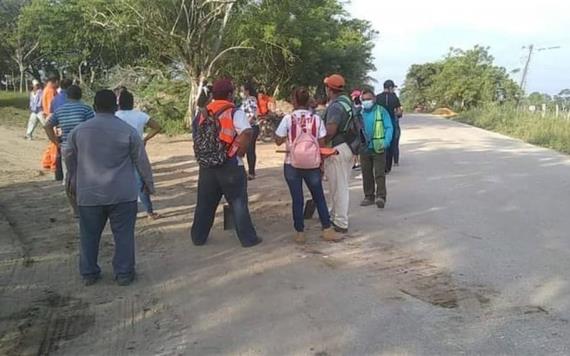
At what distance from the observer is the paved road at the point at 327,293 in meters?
4.44

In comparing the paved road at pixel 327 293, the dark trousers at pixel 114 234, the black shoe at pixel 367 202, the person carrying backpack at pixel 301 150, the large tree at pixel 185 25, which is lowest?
the paved road at pixel 327 293

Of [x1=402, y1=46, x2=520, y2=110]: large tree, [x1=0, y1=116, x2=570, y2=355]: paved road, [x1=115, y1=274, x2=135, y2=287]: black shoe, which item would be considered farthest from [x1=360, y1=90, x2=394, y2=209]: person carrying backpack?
[x1=402, y1=46, x2=520, y2=110]: large tree

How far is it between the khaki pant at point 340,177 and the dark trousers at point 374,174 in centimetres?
165

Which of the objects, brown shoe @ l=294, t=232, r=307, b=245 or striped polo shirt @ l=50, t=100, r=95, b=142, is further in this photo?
striped polo shirt @ l=50, t=100, r=95, b=142

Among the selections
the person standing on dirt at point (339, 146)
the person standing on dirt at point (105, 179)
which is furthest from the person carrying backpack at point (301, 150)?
the person standing on dirt at point (105, 179)

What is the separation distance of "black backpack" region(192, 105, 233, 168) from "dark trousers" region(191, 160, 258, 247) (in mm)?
112

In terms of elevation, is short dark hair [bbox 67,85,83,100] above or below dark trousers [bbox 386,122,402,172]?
above

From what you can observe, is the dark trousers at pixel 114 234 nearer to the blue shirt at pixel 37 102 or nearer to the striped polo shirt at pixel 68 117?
the striped polo shirt at pixel 68 117

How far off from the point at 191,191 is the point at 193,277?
473 centimetres

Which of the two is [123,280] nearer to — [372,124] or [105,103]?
[105,103]

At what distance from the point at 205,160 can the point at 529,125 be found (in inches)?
927

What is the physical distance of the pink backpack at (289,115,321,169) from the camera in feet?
22.7

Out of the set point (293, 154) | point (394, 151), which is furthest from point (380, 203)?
point (394, 151)

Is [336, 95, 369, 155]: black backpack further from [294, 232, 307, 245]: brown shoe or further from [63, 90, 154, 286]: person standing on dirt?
[63, 90, 154, 286]: person standing on dirt
